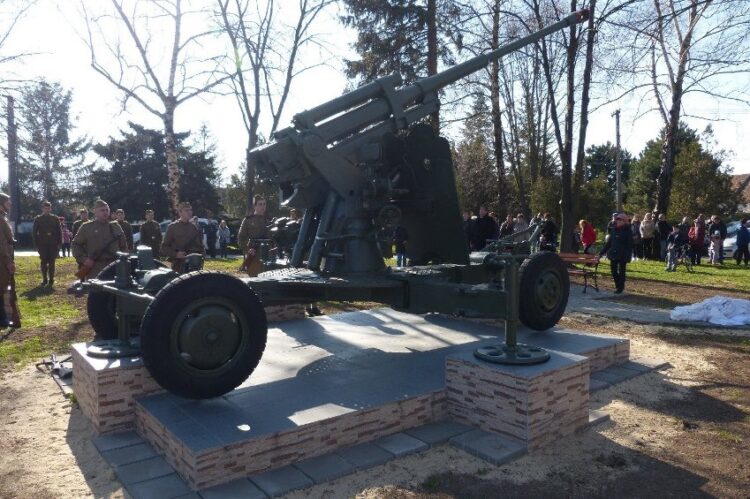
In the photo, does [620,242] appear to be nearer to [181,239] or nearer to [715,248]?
[181,239]

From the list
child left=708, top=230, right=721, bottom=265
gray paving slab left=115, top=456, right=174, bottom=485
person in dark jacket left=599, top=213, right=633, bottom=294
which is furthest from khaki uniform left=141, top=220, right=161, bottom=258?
child left=708, top=230, right=721, bottom=265

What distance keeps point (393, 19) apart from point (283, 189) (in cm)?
1174

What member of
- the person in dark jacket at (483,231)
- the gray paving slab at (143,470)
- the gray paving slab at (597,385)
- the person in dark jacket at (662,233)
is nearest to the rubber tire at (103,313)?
the gray paving slab at (143,470)

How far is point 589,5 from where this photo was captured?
49.4 feet

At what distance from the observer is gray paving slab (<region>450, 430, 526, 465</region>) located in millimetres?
4020

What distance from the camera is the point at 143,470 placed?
3.82m

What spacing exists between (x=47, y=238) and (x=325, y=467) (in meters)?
10.7

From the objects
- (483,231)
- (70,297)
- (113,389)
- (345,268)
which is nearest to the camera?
(113,389)

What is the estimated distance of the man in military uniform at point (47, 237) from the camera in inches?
488

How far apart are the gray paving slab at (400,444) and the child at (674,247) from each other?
46.3ft

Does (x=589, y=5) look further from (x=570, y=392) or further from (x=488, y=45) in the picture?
(x=570, y=392)

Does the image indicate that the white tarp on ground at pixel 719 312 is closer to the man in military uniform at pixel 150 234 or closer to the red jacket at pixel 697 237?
the man in military uniform at pixel 150 234

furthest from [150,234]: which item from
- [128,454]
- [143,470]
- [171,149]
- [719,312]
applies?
[719,312]

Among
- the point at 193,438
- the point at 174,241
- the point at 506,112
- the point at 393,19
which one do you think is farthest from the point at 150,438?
the point at 506,112
